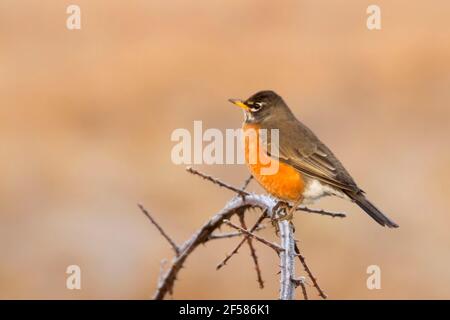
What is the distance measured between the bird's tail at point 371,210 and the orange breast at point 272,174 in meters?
0.39

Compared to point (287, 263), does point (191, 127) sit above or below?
below

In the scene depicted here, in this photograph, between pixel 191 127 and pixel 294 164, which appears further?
pixel 191 127

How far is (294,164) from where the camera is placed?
280 inches

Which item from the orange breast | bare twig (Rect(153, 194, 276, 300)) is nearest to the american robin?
the orange breast

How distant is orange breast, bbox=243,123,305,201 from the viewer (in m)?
6.88

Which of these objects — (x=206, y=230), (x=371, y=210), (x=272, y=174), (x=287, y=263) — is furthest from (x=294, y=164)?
(x=287, y=263)

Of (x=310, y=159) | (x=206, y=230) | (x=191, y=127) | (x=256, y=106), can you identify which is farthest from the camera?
(x=191, y=127)

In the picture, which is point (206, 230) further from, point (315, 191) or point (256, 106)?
point (256, 106)

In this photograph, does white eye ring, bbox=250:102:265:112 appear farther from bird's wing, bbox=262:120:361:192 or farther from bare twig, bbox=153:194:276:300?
bare twig, bbox=153:194:276:300

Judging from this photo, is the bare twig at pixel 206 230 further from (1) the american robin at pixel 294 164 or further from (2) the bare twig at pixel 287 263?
(1) the american robin at pixel 294 164

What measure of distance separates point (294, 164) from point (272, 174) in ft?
0.76

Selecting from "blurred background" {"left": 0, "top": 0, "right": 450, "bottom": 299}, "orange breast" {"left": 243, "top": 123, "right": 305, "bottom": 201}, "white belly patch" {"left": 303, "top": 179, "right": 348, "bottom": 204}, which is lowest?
"blurred background" {"left": 0, "top": 0, "right": 450, "bottom": 299}

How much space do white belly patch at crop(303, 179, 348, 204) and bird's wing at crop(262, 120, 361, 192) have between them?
4cm
